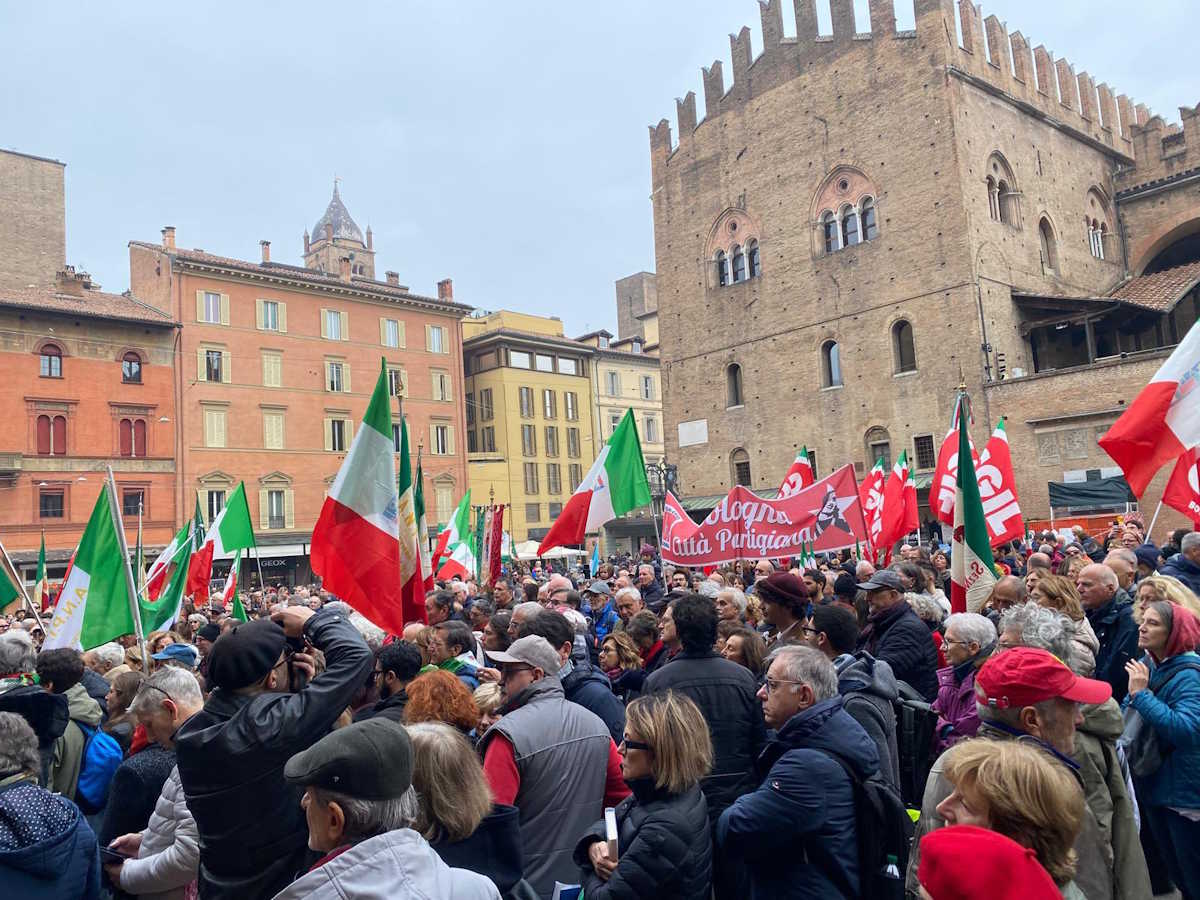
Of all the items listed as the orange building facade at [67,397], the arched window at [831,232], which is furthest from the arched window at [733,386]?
the orange building facade at [67,397]

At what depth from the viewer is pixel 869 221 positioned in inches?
1307

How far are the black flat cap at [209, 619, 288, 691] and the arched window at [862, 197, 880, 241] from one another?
32549mm

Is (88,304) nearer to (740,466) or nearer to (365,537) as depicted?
(740,466)

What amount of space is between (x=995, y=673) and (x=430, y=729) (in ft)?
5.91

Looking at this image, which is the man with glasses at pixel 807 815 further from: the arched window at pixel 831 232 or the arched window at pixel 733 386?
the arched window at pixel 733 386

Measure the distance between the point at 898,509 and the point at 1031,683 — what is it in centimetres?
1167

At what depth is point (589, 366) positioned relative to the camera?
58719mm

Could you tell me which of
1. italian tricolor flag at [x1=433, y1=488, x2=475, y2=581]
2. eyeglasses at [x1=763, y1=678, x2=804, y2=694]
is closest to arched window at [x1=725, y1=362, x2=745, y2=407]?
italian tricolor flag at [x1=433, y1=488, x2=475, y2=581]

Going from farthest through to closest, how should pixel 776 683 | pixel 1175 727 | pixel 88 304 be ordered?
pixel 88 304
pixel 1175 727
pixel 776 683

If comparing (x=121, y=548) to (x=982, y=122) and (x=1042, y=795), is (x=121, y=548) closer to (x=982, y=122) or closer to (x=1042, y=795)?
(x=1042, y=795)

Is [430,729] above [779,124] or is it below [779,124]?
below

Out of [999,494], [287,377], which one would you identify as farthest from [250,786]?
[287,377]

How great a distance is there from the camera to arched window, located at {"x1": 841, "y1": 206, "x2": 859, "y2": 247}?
33438 mm

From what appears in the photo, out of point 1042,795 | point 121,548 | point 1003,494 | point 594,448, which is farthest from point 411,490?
point 594,448
